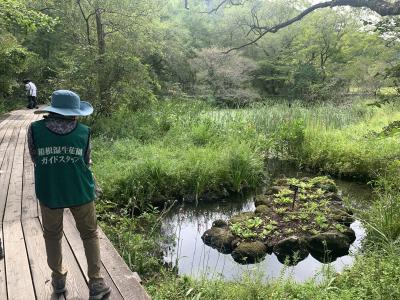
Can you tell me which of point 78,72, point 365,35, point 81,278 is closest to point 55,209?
point 81,278

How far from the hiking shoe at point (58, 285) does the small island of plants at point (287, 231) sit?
8.90ft

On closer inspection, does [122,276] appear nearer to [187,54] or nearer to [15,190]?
[15,190]

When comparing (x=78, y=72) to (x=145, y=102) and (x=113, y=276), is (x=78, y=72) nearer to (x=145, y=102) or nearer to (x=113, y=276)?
(x=145, y=102)

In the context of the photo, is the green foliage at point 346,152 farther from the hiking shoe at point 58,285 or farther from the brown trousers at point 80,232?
the hiking shoe at point 58,285

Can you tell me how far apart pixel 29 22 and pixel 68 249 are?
5.67m

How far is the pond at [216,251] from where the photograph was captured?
4684 millimetres

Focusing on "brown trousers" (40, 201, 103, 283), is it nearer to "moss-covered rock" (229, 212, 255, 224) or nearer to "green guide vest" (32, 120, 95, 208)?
"green guide vest" (32, 120, 95, 208)

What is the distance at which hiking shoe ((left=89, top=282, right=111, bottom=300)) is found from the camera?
2.71 meters

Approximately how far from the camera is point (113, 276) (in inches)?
121

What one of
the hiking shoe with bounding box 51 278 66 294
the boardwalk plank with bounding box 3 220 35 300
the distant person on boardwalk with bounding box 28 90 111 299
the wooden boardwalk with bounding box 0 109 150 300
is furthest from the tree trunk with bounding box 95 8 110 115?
the hiking shoe with bounding box 51 278 66 294

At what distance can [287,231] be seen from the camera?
5551 mm

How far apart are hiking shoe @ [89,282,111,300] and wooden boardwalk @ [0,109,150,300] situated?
9 cm

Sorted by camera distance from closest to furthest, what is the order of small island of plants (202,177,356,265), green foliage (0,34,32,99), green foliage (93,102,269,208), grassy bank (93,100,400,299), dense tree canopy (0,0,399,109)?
1. grassy bank (93,100,400,299)
2. small island of plants (202,177,356,265)
3. green foliage (93,102,269,208)
4. dense tree canopy (0,0,399,109)
5. green foliage (0,34,32,99)

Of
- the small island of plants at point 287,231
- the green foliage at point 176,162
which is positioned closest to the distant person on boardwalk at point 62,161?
the green foliage at point 176,162
